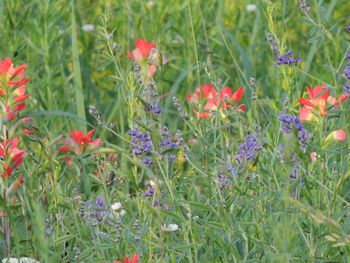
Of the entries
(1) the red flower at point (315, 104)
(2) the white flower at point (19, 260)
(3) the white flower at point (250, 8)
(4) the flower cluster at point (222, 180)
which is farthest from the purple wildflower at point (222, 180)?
(3) the white flower at point (250, 8)

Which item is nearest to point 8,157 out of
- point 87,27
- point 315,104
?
point 315,104

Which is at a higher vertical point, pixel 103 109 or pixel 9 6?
pixel 9 6

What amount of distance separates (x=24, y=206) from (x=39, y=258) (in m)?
0.16

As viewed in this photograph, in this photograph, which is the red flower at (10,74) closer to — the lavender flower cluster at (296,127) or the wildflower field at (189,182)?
the wildflower field at (189,182)

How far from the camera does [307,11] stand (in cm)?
310

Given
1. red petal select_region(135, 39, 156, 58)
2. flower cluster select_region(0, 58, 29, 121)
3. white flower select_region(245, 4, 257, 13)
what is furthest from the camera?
white flower select_region(245, 4, 257, 13)

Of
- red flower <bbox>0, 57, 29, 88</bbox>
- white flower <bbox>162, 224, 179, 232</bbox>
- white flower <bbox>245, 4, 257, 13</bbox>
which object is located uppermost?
red flower <bbox>0, 57, 29, 88</bbox>

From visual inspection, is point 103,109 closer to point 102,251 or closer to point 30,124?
point 30,124

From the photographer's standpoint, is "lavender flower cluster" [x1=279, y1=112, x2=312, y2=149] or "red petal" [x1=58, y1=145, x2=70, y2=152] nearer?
"lavender flower cluster" [x1=279, y1=112, x2=312, y2=149]

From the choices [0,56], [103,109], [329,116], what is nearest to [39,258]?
[329,116]

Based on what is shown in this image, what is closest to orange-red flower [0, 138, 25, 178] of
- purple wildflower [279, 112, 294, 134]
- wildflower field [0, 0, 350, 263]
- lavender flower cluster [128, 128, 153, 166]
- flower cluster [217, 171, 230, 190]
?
wildflower field [0, 0, 350, 263]

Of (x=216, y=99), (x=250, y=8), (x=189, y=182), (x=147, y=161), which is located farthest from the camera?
(x=250, y=8)

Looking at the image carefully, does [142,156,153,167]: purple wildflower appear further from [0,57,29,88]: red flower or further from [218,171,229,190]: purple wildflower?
[0,57,29,88]: red flower

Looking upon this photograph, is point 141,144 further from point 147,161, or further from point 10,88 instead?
point 10,88
